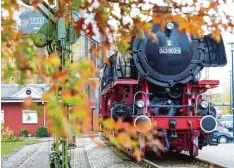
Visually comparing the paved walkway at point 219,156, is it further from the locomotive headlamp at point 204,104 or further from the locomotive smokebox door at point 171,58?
the locomotive smokebox door at point 171,58

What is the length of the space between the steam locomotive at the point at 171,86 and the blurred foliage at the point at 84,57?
8.93 metres

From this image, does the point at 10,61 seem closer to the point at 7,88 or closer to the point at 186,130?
the point at 186,130

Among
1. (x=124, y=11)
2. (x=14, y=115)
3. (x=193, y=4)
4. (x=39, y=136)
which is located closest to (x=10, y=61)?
(x=124, y=11)

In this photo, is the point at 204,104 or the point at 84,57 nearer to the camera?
the point at 84,57

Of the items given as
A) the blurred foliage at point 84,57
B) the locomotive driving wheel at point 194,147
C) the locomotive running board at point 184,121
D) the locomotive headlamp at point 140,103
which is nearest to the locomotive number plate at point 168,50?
the locomotive headlamp at point 140,103

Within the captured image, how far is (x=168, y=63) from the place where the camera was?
504 inches

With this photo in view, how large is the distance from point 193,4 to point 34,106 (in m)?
1.30

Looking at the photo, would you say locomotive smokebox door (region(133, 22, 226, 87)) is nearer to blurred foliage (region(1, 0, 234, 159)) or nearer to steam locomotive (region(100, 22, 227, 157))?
steam locomotive (region(100, 22, 227, 157))

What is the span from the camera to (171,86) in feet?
42.3

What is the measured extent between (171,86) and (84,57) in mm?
10500

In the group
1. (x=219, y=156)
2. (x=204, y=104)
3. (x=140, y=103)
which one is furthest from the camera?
(x=219, y=156)

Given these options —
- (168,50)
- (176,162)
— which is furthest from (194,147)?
(168,50)

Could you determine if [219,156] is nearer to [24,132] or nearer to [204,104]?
[204,104]

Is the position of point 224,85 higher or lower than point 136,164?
higher
